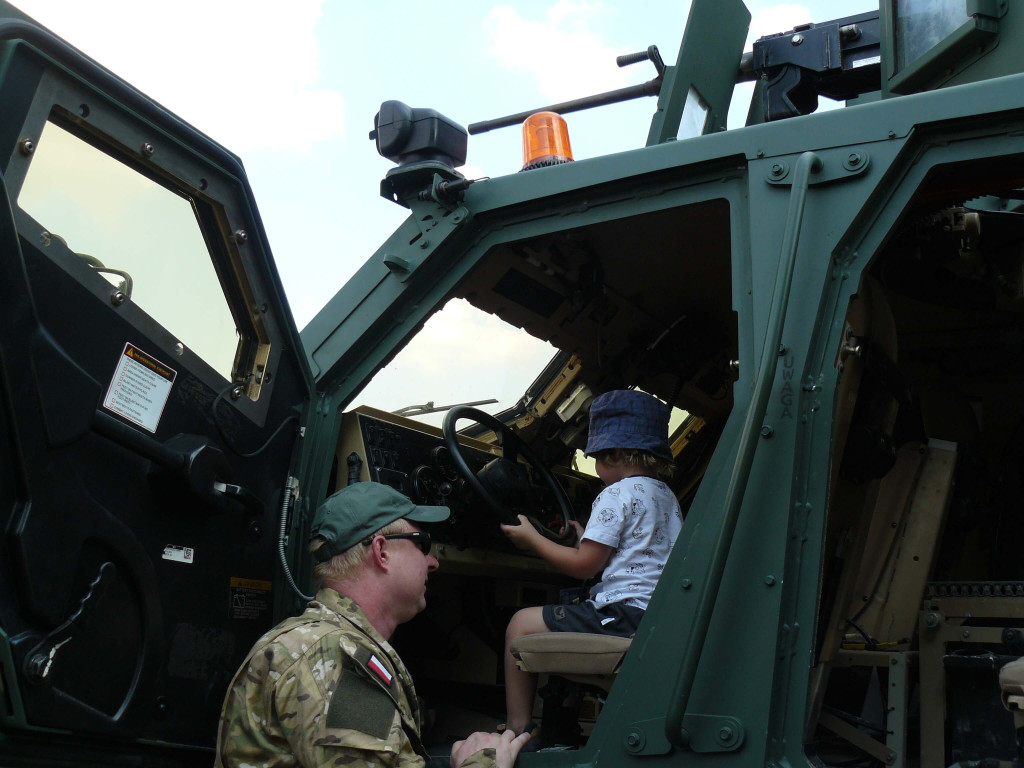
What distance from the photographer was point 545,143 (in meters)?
3.02

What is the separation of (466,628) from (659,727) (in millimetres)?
1617

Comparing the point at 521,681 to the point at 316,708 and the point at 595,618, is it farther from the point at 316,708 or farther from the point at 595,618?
the point at 316,708

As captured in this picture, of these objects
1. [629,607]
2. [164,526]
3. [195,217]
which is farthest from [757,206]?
[164,526]

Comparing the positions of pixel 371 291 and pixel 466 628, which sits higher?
pixel 371 291

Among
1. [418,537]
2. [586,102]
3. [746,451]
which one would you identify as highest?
[586,102]

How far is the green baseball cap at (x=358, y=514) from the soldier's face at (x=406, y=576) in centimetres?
5

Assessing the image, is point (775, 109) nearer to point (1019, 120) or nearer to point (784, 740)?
point (1019, 120)

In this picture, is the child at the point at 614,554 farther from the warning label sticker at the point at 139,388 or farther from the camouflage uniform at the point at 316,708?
the warning label sticker at the point at 139,388

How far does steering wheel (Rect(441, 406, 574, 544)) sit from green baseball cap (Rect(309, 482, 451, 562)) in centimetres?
29

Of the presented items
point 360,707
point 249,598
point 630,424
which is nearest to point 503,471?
point 630,424

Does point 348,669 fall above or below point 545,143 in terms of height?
Answer: below

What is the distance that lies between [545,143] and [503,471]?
36.6 inches

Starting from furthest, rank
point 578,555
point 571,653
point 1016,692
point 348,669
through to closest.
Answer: point 578,555 → point 571,653 → point 348,669 → point 1016,692

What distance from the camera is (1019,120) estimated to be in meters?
2.24
